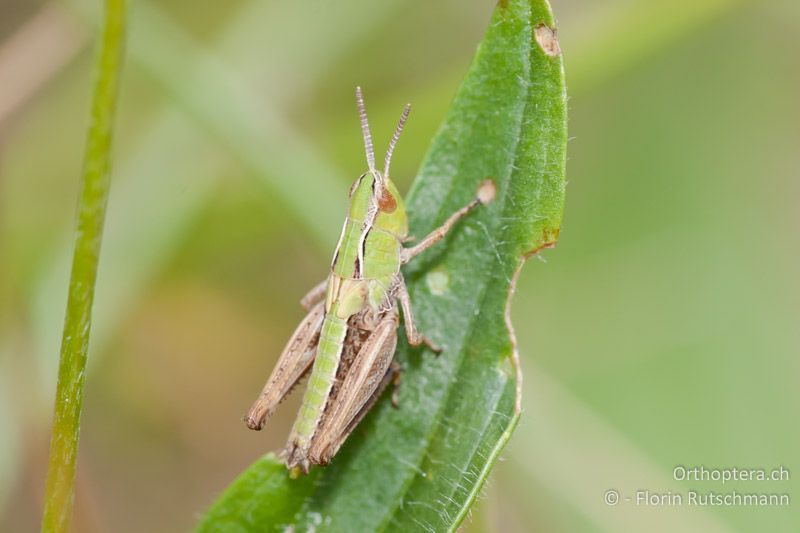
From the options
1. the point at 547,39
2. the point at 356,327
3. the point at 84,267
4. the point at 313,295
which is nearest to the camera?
the point at 84,267

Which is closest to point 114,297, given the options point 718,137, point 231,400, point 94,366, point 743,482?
point 94,366

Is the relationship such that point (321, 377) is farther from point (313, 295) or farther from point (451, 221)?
point (451, 221)

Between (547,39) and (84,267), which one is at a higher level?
(547,39)

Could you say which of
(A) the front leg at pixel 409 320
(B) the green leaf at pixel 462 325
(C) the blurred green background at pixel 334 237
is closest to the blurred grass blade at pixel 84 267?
(B) the green leaf at pixel 462 325

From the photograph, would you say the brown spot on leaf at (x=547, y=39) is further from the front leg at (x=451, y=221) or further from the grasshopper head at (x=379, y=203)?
the grasshopper head at (x=379, y=203)

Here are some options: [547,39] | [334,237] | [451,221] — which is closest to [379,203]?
[451,221]

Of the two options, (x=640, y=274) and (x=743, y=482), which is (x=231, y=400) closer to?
(x=640, y=274)
